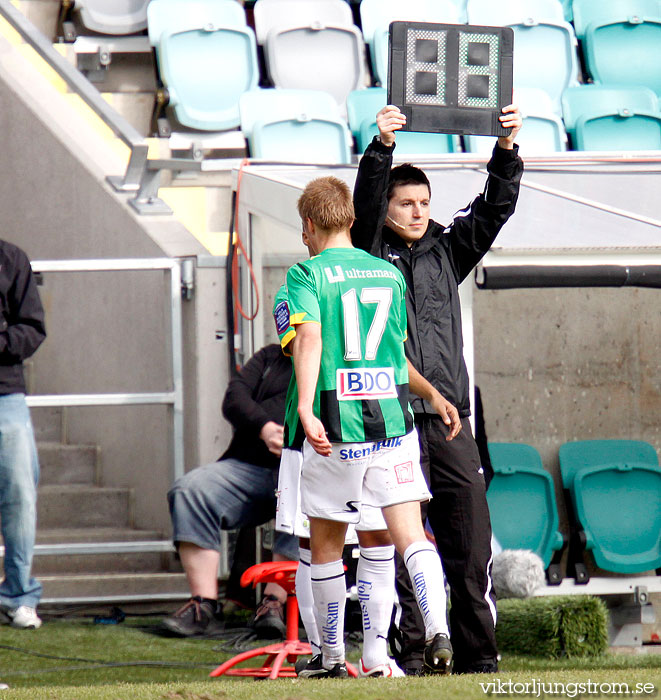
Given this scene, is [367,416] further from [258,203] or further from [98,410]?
[98,410]

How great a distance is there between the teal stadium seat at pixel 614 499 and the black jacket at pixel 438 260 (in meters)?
2.99

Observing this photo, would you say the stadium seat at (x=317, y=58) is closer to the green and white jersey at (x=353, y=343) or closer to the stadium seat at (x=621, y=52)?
the stadium seat at (x=621, y=52)

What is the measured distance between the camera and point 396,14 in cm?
958

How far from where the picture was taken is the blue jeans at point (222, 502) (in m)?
5.91

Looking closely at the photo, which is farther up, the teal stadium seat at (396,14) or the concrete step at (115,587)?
the teal stadium seat at (396,14)

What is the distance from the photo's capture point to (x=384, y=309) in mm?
3896

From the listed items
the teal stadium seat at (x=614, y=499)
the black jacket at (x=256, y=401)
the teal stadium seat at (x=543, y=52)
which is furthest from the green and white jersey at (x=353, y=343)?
the teal stadium seat at (x=543, y=52)

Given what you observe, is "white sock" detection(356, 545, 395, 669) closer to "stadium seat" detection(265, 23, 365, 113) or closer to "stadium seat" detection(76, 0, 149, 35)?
"stadium seat" detection(265, 23, 365, 113)

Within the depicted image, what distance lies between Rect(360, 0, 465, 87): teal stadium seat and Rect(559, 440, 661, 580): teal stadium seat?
327 centimetres

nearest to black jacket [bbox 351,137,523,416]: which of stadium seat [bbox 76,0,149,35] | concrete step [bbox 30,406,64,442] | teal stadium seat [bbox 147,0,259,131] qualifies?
teal stadium seat [bbox 147,0,259,131]

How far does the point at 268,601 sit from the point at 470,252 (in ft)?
7.22

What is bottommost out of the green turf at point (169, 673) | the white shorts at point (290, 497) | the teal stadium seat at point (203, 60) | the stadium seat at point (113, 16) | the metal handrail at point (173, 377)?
the green turf at point (169, 673)

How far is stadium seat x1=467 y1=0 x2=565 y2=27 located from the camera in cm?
946

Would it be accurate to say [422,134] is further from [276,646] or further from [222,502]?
[276,646]
